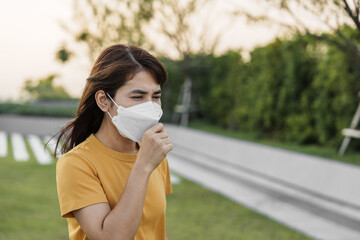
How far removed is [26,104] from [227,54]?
9.58 metres

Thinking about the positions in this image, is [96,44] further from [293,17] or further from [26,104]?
[293,17]

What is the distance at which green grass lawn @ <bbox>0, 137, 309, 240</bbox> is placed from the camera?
16.7 ft

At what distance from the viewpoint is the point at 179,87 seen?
1944 centimetres

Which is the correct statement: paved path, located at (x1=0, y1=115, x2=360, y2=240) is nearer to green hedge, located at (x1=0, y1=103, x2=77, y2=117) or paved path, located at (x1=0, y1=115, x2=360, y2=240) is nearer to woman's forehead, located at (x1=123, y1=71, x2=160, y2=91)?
woman's forehead, located at (x1=123, y1=71, x2=160, y2=91)

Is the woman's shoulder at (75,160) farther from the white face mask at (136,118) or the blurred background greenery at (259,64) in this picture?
the blurred background greenery at (259,64)

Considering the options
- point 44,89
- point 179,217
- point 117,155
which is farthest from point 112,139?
point 44,89

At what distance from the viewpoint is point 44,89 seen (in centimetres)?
2567

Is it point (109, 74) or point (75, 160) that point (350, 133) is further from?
point (75, 160)

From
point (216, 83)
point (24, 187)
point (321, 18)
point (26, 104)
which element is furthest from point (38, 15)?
point (321, 18)

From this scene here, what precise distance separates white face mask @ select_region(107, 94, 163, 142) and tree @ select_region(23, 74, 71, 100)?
20.7 metres

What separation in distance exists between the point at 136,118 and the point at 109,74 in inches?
7.9

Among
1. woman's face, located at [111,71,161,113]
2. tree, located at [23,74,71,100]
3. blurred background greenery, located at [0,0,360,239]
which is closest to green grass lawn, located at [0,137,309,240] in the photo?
blurred background greenery, located at [0,0,360,239]

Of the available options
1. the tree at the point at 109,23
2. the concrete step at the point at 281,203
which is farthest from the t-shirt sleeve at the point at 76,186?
the tree at the point at 109,23

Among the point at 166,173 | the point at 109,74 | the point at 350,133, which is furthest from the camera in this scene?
the point at 350,133
